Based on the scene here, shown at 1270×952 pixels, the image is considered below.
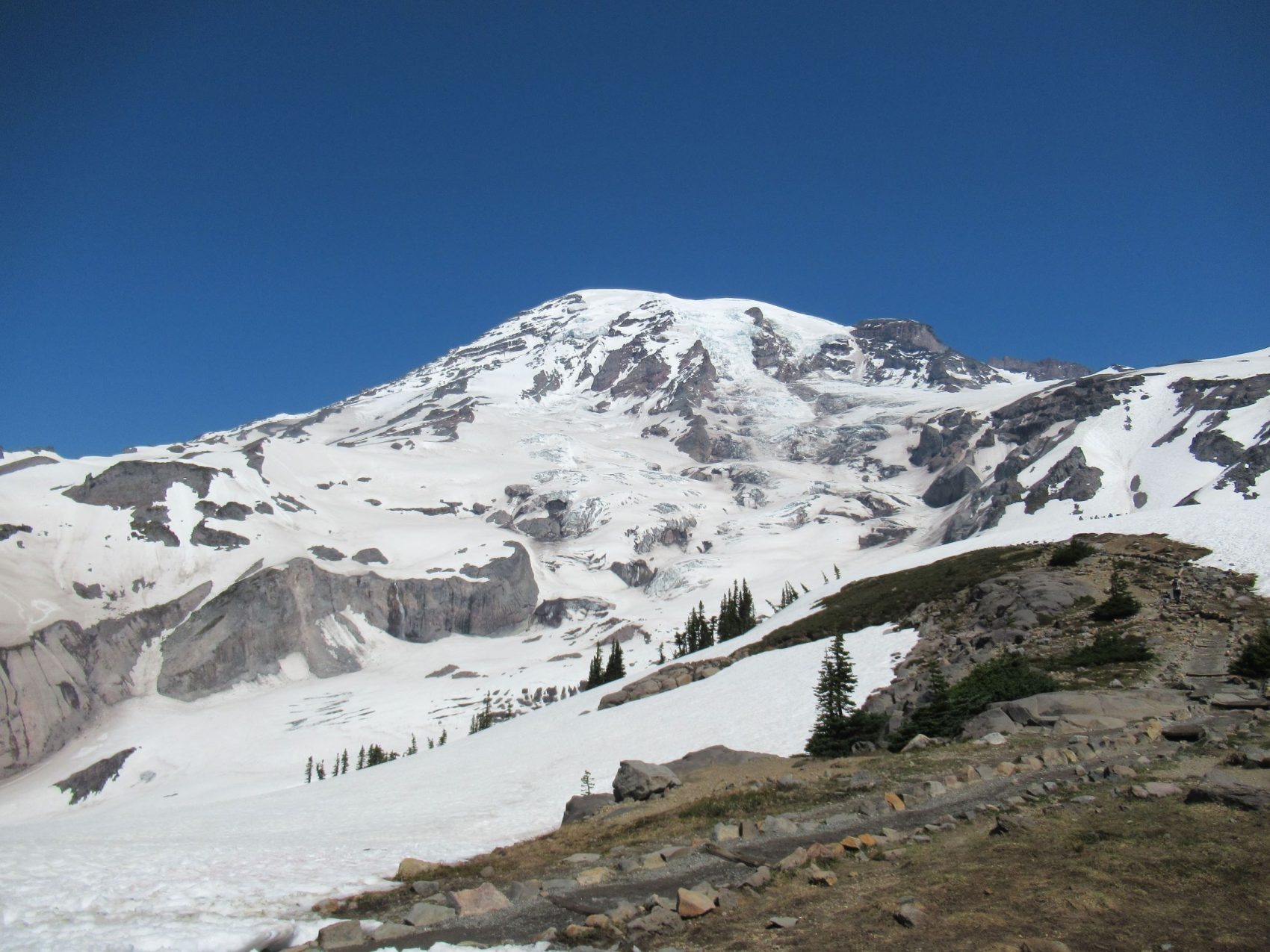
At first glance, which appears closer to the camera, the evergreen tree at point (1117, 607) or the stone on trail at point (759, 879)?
the stone on trail at point (759, 879)

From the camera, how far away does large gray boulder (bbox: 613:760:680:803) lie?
2227 cm

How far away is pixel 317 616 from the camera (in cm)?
16112

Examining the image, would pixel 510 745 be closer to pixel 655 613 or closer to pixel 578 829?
pixel 578 829

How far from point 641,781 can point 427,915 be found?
12090 mm

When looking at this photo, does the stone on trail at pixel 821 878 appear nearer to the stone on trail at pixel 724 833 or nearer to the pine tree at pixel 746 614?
the stone on trail at pixel 724 833

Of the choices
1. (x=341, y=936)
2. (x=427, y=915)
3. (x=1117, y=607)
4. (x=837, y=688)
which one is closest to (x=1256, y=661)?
(x=1117, y=607)

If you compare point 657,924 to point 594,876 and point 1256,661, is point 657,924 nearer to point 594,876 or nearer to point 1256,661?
point 594,876

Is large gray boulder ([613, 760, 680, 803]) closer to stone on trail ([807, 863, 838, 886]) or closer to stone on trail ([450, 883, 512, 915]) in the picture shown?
stone on trail ([450, 883, 512, 915])

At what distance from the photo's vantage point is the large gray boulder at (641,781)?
73.0ft

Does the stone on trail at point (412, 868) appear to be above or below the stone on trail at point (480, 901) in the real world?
below

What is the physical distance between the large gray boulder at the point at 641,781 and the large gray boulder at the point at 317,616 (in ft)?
469

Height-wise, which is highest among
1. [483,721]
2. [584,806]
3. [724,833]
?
[724,833]

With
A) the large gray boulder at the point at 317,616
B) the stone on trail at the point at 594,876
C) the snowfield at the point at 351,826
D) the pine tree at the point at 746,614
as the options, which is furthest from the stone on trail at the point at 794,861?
the large gray boulder at the point at 317,616

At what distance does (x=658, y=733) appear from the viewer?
125ft
